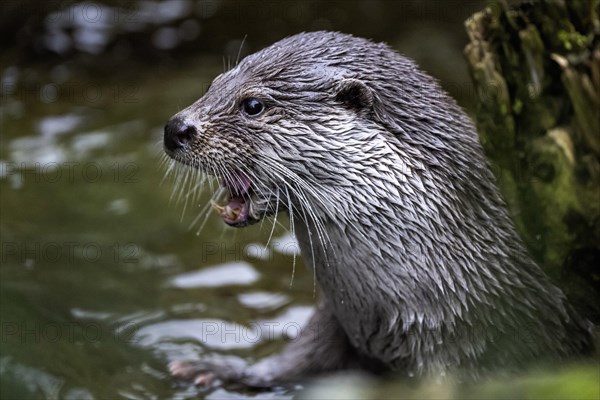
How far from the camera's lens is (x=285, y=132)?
330 centimetres

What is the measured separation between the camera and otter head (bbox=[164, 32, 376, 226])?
3270mm

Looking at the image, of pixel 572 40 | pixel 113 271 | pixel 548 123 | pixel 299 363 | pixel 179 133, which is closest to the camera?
pixel 572 40

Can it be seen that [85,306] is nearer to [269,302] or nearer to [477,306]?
[269,302]

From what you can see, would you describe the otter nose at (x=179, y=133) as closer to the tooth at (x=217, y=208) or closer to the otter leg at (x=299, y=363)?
the tooth at (x=217, y=208)

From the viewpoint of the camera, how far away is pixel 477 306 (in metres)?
3.31

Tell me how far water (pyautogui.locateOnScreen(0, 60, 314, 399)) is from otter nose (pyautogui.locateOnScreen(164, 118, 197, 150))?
2.42 feet

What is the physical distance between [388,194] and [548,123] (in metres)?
0.57

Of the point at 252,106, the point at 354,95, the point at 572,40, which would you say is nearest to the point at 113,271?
the point at 252,106

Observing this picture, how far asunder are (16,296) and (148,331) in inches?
23.4

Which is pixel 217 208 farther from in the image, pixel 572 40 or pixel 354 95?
pixel 572 40

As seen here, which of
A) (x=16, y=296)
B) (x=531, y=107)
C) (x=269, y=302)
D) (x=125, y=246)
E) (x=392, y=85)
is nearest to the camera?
(x=531, y=107)

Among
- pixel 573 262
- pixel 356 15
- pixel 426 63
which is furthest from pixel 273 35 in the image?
pixel 573 262

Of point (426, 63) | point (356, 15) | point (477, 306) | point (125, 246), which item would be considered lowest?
point (477, 306)

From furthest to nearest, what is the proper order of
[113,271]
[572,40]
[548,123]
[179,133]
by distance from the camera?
[113,271] → [179,133] → [548,123] → [572,40]
